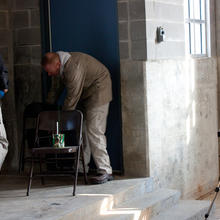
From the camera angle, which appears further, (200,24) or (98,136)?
(200,24)

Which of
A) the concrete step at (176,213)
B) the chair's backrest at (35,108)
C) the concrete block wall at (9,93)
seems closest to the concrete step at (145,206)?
the concrete step at (176,213)

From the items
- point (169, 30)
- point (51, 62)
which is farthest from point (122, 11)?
point (51, 62)

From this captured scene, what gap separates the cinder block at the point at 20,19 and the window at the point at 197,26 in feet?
6.72

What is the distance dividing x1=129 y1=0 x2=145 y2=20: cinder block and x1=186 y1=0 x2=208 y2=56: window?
129 cm

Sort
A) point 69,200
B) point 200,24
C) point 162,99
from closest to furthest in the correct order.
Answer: point 69,200
point 162,99
point 200,24

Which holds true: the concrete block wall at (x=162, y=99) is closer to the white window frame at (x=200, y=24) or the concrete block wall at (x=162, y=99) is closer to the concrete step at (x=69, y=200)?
the white window frame at (x=200, y=24)

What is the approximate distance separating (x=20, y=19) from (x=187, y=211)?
9.66ft

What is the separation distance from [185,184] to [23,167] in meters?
2.02

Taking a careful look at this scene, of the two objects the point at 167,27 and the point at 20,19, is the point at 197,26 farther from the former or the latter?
the point at 20,19

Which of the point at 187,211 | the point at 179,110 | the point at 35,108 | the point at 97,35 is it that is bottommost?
the point at 187,211

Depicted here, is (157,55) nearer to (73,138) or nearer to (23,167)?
(73,138)

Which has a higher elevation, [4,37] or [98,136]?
[4,37]

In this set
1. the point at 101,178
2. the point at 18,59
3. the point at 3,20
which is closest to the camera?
the point at 101,178

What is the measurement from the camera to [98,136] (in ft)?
19.7
